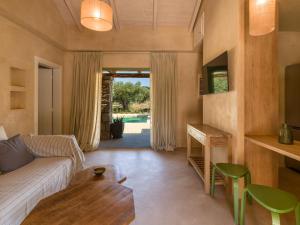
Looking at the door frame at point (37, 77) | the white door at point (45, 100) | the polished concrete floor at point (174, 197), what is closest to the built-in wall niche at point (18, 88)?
the door frame at point (37, 77)

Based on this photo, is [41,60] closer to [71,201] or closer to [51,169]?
[51,169]

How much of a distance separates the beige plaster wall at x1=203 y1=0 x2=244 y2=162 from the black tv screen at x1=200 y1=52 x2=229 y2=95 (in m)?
0.07

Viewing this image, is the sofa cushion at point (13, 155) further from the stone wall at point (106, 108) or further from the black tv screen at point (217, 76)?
the stone wall at point (106, 108)

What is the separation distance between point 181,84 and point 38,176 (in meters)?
3.67

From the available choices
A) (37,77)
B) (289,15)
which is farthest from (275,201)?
(37,77)

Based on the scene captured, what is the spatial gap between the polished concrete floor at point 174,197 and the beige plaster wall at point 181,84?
4.21 feet

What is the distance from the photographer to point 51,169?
2.06 meters

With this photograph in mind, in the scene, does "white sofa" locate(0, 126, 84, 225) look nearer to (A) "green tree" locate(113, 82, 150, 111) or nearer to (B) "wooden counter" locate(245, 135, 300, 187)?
(B) "wooden counter" locate(245, 135, 300, 187)

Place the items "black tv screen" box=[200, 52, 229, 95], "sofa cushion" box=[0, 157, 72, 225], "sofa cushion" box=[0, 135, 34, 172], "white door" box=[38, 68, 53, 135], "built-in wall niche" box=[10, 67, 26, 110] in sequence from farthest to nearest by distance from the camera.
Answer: "white door" box=[38, 68, 53, 135] < "built-in wall niche" box=[10, 67, 26, 110] < "black tv screen" box=[200, 52, 229, 95] < "sofa cushion" box=[0, 135, 34, 172] < "sofa cushion" box=[0, 157, 72, 225]

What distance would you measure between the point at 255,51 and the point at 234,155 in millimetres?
1292

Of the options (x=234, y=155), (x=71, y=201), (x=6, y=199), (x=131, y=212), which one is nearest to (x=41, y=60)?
(x=6, y=199)

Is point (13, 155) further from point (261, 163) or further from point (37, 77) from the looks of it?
point (261, 163)

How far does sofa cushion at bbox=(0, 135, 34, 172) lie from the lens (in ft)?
6.47

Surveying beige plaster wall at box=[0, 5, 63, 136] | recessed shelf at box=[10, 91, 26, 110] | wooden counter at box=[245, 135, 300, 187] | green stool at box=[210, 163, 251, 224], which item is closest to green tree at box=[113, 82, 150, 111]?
beige plaster wall at box=[0, 5, 63, 136]
